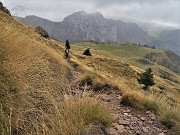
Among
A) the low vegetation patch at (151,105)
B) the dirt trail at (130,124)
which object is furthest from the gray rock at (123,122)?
the low vegetation patch at (151,105)

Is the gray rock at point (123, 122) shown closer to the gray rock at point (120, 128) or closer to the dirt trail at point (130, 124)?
the dirt trail at point (130, 124)

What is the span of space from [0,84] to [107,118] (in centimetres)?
260

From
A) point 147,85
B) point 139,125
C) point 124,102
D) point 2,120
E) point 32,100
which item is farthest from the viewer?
point 147,85

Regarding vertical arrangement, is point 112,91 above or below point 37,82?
below

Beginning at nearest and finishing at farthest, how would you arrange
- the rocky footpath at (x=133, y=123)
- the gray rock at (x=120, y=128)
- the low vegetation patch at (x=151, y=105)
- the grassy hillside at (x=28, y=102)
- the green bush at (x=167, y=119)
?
the grassy hillside at (x=28, y=102) → the gray rock at (x=120, y=128) → the rocky footpath at (x=133, y=123) → the green bush at (x=167, y=119) → the low vegetation patch at (x=151, y=105)

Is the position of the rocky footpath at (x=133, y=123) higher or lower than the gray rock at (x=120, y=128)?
lower

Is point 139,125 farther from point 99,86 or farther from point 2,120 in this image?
point 99,86

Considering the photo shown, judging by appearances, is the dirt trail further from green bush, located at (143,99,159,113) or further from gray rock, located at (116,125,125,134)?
green bush, located at (143,99,159,113)

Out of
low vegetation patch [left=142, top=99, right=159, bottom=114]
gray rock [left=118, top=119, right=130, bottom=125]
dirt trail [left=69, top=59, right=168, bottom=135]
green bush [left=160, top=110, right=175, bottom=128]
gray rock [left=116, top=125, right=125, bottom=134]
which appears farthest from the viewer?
low vegetation patch [left=142, top=99, right=159, bottom=114]

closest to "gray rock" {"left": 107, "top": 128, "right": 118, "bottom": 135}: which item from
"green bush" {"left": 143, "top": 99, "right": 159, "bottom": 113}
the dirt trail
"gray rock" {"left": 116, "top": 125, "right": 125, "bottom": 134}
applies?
the dirt trail

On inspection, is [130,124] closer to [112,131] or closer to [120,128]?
[120,128]

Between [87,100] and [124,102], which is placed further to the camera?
[124,102]

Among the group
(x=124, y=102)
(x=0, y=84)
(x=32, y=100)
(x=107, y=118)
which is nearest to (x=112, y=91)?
(x=124, y=102)

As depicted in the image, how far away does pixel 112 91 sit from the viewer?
1305 centimetres
